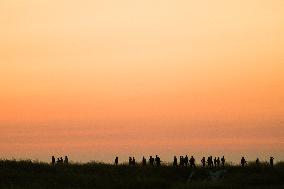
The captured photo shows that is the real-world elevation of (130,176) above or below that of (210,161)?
below

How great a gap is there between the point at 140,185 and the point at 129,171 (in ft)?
21.9

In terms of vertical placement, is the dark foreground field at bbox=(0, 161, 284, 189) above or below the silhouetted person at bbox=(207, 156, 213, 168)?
below

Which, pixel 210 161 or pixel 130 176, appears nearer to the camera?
pixel 130 176

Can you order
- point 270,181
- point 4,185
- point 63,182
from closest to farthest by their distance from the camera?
1. point 4,185
2. point 63,182
3. point 270,181

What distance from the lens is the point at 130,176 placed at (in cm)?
5256

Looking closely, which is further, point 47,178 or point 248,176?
point 248,176

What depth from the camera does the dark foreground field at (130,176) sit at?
4738 cm

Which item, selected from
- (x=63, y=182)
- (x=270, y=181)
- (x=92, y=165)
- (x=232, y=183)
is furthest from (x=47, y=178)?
(x=270, y=181)

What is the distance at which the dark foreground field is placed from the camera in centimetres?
4738

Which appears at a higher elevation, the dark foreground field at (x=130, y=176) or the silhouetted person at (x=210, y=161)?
the silhouetted person at (x=210, y=161)

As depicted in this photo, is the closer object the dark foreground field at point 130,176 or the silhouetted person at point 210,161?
the dark foreground field at point 130,176

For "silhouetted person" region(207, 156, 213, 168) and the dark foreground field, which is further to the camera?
"silhouetted person" region(207, 156, 213, 168)

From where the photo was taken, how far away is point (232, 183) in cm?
4900

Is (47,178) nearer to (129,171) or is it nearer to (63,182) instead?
(63,182)
